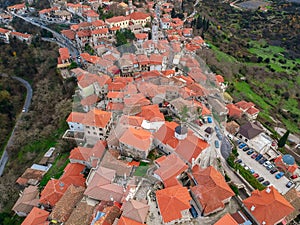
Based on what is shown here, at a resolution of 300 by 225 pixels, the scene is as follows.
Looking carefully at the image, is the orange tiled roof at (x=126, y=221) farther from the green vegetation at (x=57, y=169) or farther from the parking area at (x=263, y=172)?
the parking area at (x=263, y=172)

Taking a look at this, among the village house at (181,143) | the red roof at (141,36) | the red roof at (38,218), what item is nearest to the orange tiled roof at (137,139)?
the village house at (181,143)

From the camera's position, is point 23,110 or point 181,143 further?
point 23,110

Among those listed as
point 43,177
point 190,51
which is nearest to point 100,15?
point 190,51

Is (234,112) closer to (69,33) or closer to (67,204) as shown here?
(67,204)

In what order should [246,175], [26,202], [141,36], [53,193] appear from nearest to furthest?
[53,193] → [246,175] → [26,202] → [141,36]

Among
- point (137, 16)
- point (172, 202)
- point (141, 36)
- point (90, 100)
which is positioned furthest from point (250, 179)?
point (137, 16)

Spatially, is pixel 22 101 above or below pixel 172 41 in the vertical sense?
below

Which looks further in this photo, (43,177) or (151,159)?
(43,177)

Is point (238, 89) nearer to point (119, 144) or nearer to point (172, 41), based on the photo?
point (172, 41)
